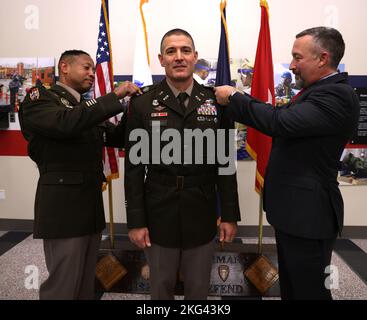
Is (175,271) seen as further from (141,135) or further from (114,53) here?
(114,53)

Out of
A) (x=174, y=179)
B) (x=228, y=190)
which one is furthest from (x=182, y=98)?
(x=228, y=190)

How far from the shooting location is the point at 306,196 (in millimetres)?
1362

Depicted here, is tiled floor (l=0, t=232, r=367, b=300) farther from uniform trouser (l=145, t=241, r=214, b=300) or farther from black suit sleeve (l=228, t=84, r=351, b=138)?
black suit sleeve (l=228, t=84, r=351, b=138)

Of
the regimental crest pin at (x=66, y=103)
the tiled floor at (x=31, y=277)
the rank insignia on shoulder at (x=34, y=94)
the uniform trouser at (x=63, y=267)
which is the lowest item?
the tiled floor at (x=31, y=277)

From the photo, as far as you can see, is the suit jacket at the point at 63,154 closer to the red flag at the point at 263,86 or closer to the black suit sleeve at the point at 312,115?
the black suit sleeve at the point at 312,115

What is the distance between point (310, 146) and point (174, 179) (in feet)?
2.25

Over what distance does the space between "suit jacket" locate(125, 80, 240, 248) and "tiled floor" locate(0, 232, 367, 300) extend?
1.07 metres

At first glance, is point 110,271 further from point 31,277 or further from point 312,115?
point 312,115

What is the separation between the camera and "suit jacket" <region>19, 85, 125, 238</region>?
1.41m

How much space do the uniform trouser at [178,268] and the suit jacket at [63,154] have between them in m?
0.45

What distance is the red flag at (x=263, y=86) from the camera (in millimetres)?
2377

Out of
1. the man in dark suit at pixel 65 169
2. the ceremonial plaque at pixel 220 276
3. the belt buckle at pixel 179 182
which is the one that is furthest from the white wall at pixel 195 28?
the belt buckle at pixel 179 182

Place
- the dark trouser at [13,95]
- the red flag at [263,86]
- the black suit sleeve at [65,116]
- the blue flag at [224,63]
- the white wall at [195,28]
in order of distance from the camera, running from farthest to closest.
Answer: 1. the dark trouser at [13,95]
2. the white wall at [195,28]
3. the blue flag at [224,63]
4. the red flag at [263,86]
5. the black suit sleeve at [65,116]

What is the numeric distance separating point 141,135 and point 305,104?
2.63 ft
